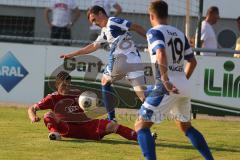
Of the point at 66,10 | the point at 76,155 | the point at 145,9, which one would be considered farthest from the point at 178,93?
the point at 145,9

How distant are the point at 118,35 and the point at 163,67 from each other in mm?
4002

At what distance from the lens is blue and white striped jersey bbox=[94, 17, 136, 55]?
12945 mm

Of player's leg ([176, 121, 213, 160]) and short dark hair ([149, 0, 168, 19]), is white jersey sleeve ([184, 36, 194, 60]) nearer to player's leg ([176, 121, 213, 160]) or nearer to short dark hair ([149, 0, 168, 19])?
short dark hair ([149, 0, 168, 19])

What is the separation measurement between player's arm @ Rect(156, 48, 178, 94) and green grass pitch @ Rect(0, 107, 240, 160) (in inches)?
66.7

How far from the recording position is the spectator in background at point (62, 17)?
18531mm

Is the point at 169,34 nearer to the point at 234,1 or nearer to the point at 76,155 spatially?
the point at 76,155

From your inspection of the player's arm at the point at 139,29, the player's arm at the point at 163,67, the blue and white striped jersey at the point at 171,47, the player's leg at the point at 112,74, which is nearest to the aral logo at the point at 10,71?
the player's leg at the point at 112,74

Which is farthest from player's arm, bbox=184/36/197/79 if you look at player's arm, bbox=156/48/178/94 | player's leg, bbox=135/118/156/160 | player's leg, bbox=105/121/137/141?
player's leg, bbox=105/121/137/141

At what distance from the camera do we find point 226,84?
52.2ft

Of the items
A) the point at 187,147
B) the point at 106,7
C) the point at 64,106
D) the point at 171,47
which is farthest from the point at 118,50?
the point at 106,7

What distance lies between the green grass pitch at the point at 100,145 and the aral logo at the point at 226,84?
6.31 feet

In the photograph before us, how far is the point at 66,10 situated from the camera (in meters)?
18.6

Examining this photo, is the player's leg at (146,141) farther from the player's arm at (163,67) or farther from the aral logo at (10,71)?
the aral logo at (10,71)

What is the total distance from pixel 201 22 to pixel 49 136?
6148 millimetres
